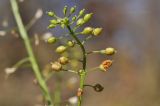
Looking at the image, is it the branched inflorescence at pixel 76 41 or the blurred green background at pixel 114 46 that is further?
the blurred green background at pixel 114 46

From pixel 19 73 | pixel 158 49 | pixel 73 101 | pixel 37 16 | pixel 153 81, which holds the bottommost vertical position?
pixel 73 101

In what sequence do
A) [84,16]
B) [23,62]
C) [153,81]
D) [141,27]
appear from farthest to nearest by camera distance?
[141,27]
[153,81]
[23,62]
[84,16]

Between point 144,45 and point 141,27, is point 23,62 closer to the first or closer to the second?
point 144,45

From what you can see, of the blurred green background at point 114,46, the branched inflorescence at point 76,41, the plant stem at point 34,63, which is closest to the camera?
the branched inflorescence at point 76,41

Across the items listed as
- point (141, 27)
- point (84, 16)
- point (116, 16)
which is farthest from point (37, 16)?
point (116, 16)

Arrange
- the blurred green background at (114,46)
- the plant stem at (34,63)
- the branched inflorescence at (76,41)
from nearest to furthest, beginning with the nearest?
the branched inflorescence at (76,41) → the plant stem at (34,63) → the blurred green background at (114,46)

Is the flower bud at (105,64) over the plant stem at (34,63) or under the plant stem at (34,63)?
under

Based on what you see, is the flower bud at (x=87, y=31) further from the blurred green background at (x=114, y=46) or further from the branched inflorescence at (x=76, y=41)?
the blurred green background at (x=114, y=46)

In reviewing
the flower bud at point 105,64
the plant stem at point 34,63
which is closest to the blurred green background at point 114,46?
the plant stem at point 34,63

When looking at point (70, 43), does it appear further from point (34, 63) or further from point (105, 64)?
point (34, 63)
